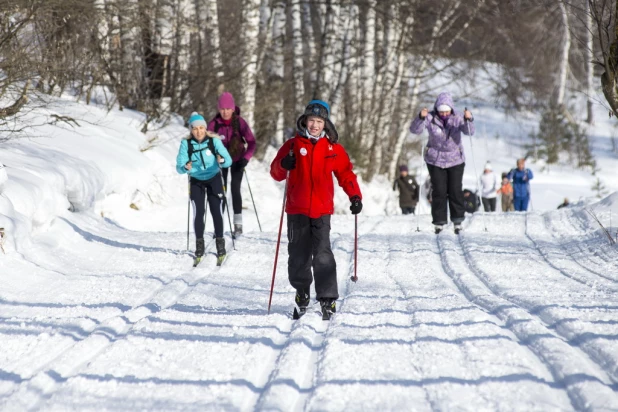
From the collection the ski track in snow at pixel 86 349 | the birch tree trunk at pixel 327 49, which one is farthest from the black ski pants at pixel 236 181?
the birch tree trunk at pixel 327 49

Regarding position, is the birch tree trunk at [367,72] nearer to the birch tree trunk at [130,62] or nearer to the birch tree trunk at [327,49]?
the birch tree trunk at [327,49]

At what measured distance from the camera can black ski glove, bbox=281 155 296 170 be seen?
19.5ft

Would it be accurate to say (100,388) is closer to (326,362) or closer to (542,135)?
(326,362)

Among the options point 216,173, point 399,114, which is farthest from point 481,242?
point 399,114

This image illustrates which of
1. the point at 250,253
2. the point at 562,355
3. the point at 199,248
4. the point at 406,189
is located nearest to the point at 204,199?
the point at 199,248

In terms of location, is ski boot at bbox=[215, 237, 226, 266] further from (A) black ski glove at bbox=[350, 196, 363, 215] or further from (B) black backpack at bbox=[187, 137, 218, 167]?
(A) black ski glove at bbox=[350, 196, 363, 215]

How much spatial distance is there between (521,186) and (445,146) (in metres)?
8.16

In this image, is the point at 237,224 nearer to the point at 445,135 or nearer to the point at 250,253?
the point at 250,253

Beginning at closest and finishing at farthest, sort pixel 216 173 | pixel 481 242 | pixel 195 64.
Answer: pixel 216 173 → pixel 481 242 → pixel 195 64

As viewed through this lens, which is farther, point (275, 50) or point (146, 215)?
Answer: point (275, 50)

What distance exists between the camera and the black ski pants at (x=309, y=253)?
6.00 m

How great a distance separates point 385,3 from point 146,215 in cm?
894

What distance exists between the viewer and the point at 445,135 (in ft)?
33.4

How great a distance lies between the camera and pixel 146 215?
42.7 ft
